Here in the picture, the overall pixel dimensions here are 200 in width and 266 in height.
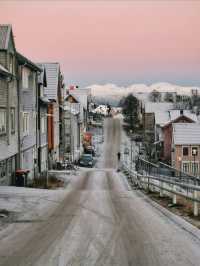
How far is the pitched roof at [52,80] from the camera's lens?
5288cm

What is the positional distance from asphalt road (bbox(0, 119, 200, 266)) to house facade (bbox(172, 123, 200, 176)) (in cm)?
5699

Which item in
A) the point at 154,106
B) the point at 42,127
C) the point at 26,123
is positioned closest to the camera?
the point at 26,123

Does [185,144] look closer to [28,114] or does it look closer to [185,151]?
[185,151]

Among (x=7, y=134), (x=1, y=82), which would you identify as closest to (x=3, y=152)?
(x=7, y=134)

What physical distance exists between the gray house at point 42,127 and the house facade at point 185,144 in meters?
32.4

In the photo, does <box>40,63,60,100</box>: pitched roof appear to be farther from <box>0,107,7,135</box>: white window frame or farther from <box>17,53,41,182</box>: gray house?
<box>0,107,7,135</box>: white window frame

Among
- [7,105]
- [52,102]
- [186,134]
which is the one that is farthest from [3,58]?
[186,134]

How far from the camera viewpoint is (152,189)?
27672 millimetres

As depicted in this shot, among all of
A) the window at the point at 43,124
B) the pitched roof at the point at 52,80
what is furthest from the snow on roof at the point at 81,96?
the window at the point at 43,124

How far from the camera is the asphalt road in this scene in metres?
10.6

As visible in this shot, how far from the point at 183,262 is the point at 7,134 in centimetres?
2074

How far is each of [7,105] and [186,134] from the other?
49.4m

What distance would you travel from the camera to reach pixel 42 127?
4425 centimetres

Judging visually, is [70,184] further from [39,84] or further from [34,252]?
[34,252]
